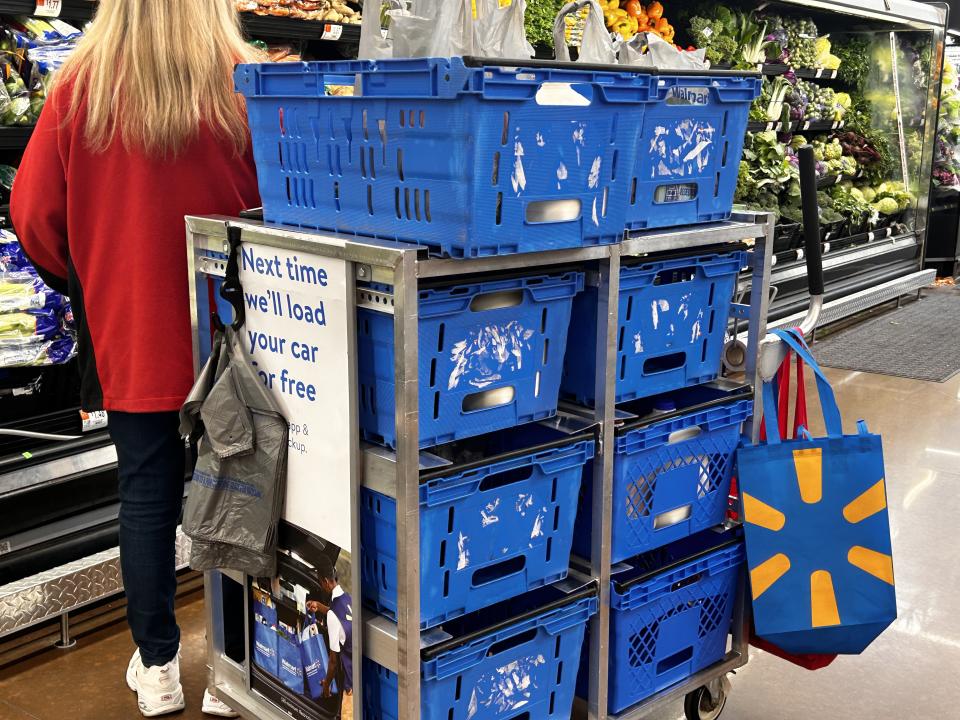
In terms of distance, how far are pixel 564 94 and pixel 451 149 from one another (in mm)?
254

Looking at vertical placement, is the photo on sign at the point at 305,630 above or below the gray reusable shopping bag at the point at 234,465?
below

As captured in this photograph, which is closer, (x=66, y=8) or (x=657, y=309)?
(x=657, y=309)

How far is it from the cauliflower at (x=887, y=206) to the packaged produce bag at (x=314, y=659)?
698 cm

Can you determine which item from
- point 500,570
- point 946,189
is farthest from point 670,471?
point 946,189

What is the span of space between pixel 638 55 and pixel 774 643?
54.3 inches

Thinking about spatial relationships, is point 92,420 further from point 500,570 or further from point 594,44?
point 594,44

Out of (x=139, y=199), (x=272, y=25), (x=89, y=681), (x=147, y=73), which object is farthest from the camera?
(x=272, y=25)

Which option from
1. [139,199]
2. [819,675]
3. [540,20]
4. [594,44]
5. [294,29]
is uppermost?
[540,20]

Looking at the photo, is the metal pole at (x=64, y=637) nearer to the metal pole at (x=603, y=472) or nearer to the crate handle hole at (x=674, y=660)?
the metal pole at (x=603, y=472)

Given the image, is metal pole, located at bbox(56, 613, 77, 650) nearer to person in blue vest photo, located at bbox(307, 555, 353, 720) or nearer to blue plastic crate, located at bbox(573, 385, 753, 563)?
person in blue vest photo, located at bbox(307, 555, 353, 720)

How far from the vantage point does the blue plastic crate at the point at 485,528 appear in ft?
6.44

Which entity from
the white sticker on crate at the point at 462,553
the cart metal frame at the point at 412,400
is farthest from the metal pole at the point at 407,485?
the white sticker on crate at the point at 462,553

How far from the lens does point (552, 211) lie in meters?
1.95

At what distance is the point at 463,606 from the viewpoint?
2055mm
